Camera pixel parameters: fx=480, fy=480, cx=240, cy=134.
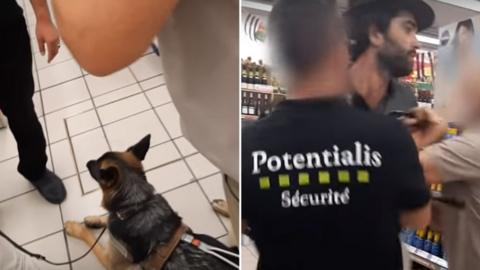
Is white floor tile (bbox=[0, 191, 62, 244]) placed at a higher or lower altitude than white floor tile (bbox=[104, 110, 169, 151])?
lower

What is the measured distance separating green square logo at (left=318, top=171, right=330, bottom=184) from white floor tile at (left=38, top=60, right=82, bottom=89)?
65 centimetres

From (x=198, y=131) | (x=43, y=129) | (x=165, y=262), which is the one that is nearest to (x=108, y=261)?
(x=165, y=262)

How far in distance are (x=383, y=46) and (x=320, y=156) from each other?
11 cm

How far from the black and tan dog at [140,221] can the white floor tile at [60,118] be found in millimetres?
158

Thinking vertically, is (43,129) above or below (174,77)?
below

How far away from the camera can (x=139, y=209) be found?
0.92 m

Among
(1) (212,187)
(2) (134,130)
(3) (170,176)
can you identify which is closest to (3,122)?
(2) (134,130)

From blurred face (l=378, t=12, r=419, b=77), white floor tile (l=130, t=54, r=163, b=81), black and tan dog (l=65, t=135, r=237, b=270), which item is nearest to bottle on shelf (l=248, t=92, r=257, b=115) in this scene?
blurred face (l=378, t=12, r=419, b=77)

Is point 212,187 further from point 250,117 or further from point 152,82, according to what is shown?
point 250,117

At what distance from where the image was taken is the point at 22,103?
934 mm

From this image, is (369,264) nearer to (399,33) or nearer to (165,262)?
(399,33)

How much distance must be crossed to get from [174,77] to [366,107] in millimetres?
228

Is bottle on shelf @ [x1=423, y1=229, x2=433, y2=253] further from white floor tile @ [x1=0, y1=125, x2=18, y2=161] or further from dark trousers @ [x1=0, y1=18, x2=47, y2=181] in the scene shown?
white floor tile @ [x1=0, y1=125, x2=18, y2=161]

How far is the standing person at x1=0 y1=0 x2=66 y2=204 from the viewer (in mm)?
796
